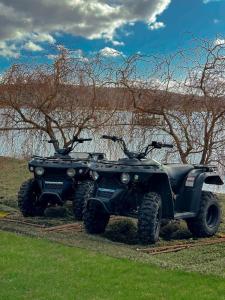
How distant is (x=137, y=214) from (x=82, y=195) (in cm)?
162

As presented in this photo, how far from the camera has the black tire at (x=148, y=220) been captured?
6.54m

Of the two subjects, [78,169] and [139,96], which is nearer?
[78,169]

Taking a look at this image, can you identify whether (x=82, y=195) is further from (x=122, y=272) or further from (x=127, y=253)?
(x=122, y=272)

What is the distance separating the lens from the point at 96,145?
1196cm

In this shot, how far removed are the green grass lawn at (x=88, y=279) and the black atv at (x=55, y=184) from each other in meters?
2.48

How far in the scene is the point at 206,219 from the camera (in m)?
7.55

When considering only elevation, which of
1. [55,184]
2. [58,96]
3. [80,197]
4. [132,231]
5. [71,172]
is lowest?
[132,231]

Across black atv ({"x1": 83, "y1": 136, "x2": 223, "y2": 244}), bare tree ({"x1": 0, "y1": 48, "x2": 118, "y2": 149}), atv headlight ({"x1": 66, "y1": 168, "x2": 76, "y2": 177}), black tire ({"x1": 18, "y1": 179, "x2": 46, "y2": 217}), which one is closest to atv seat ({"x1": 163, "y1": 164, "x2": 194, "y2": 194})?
black atv ({"x1": 83, "y1": 136, "x2": 223, "y2": 244})

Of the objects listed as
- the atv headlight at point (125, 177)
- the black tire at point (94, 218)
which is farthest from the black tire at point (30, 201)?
the atv headlight at point (125, 177)

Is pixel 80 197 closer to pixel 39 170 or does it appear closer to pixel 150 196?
pixel 39 170

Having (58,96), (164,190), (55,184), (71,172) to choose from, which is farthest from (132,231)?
(58,96)

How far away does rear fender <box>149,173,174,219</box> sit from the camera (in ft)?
22.8

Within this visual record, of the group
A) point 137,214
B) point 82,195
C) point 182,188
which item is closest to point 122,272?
point 137,214

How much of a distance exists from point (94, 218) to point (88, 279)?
7.63 ft
